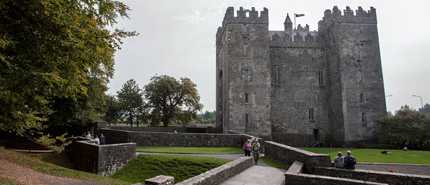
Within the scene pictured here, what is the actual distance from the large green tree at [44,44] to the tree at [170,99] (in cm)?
3483

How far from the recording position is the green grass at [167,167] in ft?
48.3

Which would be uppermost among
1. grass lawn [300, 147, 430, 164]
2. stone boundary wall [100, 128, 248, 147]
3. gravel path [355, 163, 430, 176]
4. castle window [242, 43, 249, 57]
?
castle window [242, 43, 249, 57]

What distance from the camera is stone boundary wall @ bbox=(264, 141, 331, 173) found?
12023mm

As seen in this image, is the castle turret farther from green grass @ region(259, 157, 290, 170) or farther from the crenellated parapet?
green grass @ region(259, 157, 290, 170)

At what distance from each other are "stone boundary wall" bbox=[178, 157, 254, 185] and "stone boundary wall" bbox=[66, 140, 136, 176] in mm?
7966

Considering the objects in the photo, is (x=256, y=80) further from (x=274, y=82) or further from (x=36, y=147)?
(x=36, y=147)

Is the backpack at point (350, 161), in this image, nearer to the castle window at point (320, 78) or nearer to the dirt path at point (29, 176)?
the dirt path at point (29, 176)

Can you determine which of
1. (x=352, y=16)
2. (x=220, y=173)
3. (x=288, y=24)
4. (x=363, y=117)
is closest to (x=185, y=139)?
(x=220, y=173)

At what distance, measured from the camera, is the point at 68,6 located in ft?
25.8

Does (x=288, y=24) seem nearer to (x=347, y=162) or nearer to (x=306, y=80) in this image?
(x=306, y=80)

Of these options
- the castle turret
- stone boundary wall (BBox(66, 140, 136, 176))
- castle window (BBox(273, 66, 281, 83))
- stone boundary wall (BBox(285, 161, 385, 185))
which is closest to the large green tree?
stone boundary wall (BBox(66, 140, 136, 176))

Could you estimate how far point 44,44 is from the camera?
315 inches

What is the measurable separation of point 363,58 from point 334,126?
8.69 m

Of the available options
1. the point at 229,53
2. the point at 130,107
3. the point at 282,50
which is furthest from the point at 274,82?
the point at 130,107
